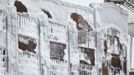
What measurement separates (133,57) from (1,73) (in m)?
8.92

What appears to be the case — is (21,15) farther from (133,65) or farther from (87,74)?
(133,65)

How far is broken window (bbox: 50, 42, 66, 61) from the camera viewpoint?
1641cm

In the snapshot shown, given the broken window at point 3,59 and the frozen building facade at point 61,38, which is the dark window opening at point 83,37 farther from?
the broken window at point 3,59

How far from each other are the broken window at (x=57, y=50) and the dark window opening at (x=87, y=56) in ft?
3.49

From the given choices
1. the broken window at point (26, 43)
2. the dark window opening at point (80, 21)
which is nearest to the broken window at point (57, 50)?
the broken window at point (26, 43)

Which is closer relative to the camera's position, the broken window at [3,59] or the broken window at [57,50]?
the broken window at [3,59]

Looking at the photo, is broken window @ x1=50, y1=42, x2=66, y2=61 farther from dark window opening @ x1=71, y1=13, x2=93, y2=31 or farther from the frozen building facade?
dark window opening @ x1=71, y1=13, x2=93, y2=31

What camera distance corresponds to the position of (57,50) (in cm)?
1662

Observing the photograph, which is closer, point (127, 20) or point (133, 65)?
point (127, 20)

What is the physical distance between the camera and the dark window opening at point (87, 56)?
17875 millimetres

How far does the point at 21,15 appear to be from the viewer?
15.1 meters

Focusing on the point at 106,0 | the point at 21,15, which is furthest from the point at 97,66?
the point at 21,15

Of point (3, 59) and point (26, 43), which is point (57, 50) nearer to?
point (26, 43)

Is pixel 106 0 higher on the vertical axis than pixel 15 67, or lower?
higher
